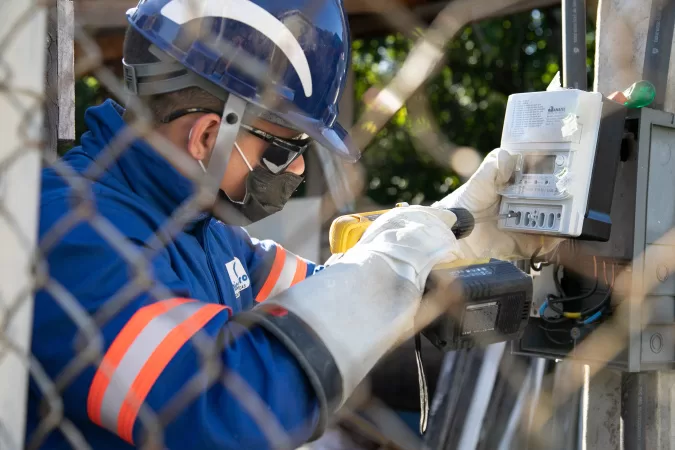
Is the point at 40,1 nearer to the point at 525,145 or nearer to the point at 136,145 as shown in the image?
the point at 136,145

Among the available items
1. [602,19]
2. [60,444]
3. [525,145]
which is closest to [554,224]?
[525,145]

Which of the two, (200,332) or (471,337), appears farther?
(471,337)

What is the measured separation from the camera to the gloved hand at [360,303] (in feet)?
4.68

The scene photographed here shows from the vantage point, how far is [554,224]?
2.00 metres

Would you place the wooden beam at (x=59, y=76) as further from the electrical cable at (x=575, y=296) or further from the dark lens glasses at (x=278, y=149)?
the electrical cable at (x=575, y=296)

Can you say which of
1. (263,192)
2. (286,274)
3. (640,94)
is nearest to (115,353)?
(263,192)

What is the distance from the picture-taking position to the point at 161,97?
1775mm

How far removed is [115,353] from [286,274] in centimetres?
103

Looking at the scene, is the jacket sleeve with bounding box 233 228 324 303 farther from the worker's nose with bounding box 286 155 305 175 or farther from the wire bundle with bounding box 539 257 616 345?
the wire bundle with bounding box 539 257 616 345

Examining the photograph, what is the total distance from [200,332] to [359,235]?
639mm

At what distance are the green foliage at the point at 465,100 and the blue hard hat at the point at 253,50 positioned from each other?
16.2 feet

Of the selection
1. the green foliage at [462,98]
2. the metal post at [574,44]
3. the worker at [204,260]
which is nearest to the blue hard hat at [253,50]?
the worker at [204,260]

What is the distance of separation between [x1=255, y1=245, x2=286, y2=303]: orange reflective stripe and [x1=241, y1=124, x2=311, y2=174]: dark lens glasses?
519 millimetres

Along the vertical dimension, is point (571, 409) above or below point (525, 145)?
below
